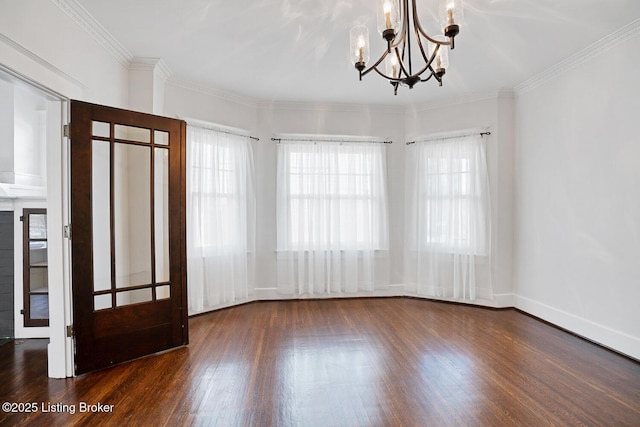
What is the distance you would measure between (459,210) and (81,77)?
14.5 feet

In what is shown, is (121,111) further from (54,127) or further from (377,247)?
(377,247)

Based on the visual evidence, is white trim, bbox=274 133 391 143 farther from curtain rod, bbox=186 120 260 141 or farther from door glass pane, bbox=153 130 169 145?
door glass pane, bbox=153 130 169 145

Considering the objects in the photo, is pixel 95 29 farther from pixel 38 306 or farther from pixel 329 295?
pixel 329 295

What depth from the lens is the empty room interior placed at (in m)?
2.41

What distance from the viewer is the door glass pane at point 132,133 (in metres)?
2.89

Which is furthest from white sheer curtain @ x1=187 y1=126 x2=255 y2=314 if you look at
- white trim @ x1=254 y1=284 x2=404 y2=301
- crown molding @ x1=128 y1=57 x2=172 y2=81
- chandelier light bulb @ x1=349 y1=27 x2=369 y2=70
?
chandelier light bulb @ x1=349 y1=27 x2=369 y2=70

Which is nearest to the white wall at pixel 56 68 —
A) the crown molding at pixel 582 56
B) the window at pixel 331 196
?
the window at pixel 331 196

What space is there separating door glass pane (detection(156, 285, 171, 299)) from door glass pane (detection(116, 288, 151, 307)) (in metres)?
0.08

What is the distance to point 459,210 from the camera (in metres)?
4.68

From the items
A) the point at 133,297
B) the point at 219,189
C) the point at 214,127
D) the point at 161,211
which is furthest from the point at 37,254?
the point at 214,127

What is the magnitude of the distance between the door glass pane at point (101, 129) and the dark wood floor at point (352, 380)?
191 centimetres

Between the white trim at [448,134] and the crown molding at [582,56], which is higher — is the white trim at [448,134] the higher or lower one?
the lower one

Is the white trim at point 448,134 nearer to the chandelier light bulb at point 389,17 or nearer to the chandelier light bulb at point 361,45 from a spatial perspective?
the chandelier light bulb at point 361,45

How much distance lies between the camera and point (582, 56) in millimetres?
3447
